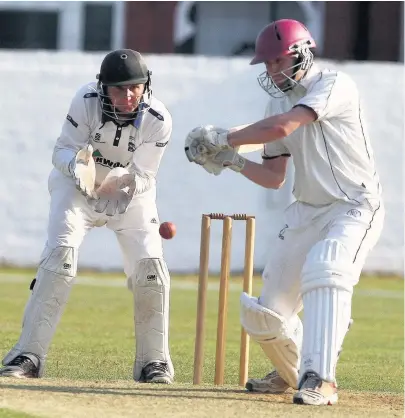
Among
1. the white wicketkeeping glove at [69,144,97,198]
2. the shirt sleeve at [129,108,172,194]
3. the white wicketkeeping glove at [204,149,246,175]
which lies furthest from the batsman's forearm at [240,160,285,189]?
the white wicketkeeping glove at [69,144,97,198]

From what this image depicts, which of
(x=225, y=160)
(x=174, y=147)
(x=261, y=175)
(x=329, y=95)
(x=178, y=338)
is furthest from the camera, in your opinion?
(x=174, y=147)

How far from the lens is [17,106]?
673 inches

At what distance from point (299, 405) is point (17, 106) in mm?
12091

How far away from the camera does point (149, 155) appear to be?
6723 millimetres

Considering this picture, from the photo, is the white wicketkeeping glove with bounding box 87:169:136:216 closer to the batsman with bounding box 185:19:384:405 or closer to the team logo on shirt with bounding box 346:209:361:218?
the batsman with bounding box 185:19:384:405

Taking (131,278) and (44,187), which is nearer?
(131,278)

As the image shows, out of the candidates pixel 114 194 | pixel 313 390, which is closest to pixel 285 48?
pixel 114 194

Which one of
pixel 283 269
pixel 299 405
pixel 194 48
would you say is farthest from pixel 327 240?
pixel 194 48

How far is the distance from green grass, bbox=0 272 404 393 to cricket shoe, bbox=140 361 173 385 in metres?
0.28

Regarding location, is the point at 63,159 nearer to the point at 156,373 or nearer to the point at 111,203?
the point at 111,203

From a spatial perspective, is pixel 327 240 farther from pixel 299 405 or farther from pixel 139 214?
pixel 139 214

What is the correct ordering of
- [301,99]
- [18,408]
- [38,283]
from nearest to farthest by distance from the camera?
1. [18,408]
2. [301,99]
3. [38,283]

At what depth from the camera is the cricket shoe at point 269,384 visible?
625 centimetres

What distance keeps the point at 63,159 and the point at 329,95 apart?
1560mm
